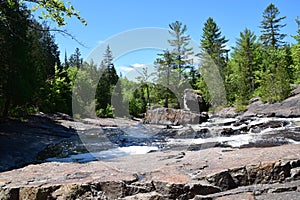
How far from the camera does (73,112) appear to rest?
Answer: 36719 millimetres

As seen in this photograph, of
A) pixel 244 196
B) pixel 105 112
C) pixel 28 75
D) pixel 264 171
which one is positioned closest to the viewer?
pixel 244 196

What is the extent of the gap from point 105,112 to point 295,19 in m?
28.2

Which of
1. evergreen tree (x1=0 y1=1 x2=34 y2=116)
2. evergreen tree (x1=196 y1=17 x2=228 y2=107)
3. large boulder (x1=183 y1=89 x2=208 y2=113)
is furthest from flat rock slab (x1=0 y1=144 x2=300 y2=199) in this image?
evergreen tree (x1=196 y1=17 x2=228 y2=107)

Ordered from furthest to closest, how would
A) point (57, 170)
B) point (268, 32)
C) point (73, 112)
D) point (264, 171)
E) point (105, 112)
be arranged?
point (268, 32) → point (105, 112) → point (73, 112) → point (57, 170) → point (264, 171)

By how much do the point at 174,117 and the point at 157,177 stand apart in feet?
68.0

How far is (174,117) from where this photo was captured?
2512 centimetres

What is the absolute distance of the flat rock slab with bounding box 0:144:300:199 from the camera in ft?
13.8

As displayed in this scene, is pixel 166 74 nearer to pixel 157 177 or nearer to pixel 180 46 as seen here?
pixel 180 46

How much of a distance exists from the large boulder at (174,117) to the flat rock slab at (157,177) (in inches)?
710

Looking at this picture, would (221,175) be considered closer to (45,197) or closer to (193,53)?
(45,197)

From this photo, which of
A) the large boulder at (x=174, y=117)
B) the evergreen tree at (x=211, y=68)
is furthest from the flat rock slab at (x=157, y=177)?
the evergreen tree at (x=211, y=68)

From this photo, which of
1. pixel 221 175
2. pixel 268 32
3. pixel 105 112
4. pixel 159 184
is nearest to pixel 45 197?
pixel 159 184

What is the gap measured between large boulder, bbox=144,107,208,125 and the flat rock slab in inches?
710

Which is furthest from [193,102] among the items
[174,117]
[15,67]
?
[15,67]
